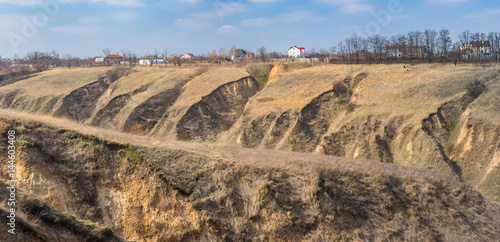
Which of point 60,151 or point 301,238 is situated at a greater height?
point 60,151

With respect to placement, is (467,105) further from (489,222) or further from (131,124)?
(131,124)

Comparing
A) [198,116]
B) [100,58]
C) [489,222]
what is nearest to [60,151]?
[489,222]

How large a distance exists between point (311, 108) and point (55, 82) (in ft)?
161

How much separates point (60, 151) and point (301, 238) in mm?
10709

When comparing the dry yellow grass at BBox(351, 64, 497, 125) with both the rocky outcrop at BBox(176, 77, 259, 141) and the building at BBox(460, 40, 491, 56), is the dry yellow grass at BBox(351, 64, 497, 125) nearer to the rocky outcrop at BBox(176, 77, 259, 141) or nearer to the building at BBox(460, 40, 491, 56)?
the building at BBox(460, 40, 491, 56)

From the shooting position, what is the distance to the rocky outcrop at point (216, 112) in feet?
166

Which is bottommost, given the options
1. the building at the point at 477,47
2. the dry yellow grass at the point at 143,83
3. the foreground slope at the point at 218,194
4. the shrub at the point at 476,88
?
the foreground slope at the point at 218,194

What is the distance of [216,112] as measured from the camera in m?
54.3

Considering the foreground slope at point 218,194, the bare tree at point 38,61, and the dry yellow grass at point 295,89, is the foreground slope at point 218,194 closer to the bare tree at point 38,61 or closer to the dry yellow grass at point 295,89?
the dry yellow grass at point 295,89

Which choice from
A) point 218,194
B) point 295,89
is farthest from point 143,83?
point 218,194

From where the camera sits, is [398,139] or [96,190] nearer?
[96,190]

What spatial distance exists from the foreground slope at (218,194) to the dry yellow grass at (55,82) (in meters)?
53.8

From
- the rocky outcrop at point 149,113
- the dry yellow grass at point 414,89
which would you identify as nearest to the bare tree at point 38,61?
the rocky outcrop at point 149,113

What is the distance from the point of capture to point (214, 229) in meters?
15.1
